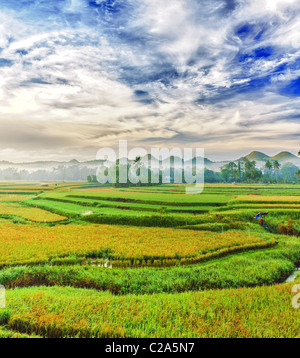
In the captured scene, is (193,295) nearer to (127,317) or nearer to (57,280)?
(127,317)

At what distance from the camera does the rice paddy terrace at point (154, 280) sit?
562 centimetres

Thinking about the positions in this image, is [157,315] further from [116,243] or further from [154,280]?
[116,243]

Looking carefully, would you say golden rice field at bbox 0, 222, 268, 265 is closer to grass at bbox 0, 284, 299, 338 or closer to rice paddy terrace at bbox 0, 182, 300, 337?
rice paddy terrace at bbox 0, 182, 300, 337

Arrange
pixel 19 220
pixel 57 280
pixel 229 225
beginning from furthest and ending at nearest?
pixel 19 220, pixel 229 225, pixel 57 280

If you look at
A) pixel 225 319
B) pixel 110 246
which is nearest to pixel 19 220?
pixel 110 246

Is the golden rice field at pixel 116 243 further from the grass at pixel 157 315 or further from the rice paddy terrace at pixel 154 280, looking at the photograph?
the grass at pixel 157 315

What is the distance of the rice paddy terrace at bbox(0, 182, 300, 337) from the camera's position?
5.62 meters

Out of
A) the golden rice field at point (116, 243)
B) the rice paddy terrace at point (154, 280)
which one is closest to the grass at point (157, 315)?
the rice paddy terrace at point (154, 280)

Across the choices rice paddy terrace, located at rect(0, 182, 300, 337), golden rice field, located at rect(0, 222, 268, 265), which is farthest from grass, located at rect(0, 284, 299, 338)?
golden rice field, located at rect(0, 222, 268, 265)

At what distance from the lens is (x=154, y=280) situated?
9.80 metres

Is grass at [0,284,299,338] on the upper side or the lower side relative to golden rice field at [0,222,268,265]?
upper

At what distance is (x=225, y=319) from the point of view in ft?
20.0

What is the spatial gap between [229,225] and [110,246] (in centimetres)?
1303
